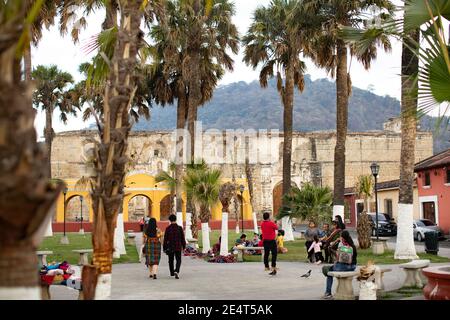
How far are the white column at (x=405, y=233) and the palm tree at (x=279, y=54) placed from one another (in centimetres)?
1016

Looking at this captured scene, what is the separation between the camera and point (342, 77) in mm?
21062

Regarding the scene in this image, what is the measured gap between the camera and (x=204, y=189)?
1972cm

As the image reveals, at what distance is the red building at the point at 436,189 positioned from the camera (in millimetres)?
30734

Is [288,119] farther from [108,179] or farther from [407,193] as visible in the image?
[108,179]

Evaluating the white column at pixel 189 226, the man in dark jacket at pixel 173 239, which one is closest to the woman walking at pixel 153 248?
the man in dark jacket at pixel 173 239

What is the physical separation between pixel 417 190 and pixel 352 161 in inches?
808

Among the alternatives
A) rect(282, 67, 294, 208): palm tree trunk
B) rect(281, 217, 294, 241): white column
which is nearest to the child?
rect(282, 67, 294, 208): palm tree trunk

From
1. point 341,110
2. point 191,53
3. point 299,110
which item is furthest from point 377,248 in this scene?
point 299,110

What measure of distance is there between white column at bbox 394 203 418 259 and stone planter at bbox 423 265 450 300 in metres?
8.52

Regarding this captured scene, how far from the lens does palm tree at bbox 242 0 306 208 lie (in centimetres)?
2620

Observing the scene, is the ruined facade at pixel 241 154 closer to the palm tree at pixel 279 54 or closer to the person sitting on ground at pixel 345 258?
the palm tree at pixel 279 54

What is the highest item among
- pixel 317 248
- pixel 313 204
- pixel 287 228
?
pixel 313 204

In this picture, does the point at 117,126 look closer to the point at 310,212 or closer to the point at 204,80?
the point at 310,212

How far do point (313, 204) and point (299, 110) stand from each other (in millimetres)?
123454
